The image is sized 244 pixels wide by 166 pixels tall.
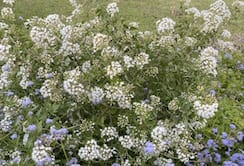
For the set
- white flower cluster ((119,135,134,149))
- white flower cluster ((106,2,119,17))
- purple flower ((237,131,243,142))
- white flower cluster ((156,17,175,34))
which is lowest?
white flower cluster ((119,135,134,149))

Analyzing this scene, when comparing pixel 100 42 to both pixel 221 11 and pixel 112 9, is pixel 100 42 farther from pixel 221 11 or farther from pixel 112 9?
pixel 221 11

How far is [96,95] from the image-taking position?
2.61 meters

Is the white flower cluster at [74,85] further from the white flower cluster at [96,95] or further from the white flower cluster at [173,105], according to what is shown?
the white flower cluster at [173,105]

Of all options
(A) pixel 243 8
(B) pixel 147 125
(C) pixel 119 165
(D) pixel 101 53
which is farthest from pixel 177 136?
(A) pixel 243 8

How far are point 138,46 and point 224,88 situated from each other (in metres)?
1.40

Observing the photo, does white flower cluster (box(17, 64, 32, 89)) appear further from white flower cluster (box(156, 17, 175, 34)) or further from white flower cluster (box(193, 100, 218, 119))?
white flower cluster (box(193, 100, 218, 119))

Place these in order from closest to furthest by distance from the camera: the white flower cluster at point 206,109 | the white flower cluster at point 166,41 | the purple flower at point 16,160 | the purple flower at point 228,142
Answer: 1. the purple flower at point 16,160
2. the white flower cluster at point 206,109
3. the white flower cluster at point 166,41
4. the purple flower at point 228,142

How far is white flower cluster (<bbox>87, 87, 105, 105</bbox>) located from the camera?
2.61 metres

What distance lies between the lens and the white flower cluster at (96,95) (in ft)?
8.55

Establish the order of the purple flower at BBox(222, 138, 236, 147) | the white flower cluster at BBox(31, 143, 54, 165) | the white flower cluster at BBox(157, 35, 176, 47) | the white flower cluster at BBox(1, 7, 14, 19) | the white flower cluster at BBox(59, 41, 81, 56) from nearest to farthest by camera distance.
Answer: the white flower cluster at BBox(31, 143, 54, 165)
the white flower cluster at BBox(59, 41, 81, 56)
the white flower cluster at BBox(157, 35, 176, 47)
the white flower cluster at BBox(1, 7, 14, 19)
the purple flower at BBox(222, 138, 236, 147)

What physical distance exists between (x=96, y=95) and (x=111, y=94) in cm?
9

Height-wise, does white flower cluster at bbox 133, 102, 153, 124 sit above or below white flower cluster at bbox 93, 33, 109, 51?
below

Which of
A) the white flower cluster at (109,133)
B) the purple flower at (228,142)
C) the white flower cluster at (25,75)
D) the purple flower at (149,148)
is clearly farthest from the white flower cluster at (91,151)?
the purple flower at (228,142)

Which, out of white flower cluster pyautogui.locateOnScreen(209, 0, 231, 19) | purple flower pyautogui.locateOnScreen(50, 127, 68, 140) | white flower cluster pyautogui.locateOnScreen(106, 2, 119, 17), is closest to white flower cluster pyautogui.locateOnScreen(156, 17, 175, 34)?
white flower cluster pyautogui.locateOnScreen(106, 2, 119, 17)
